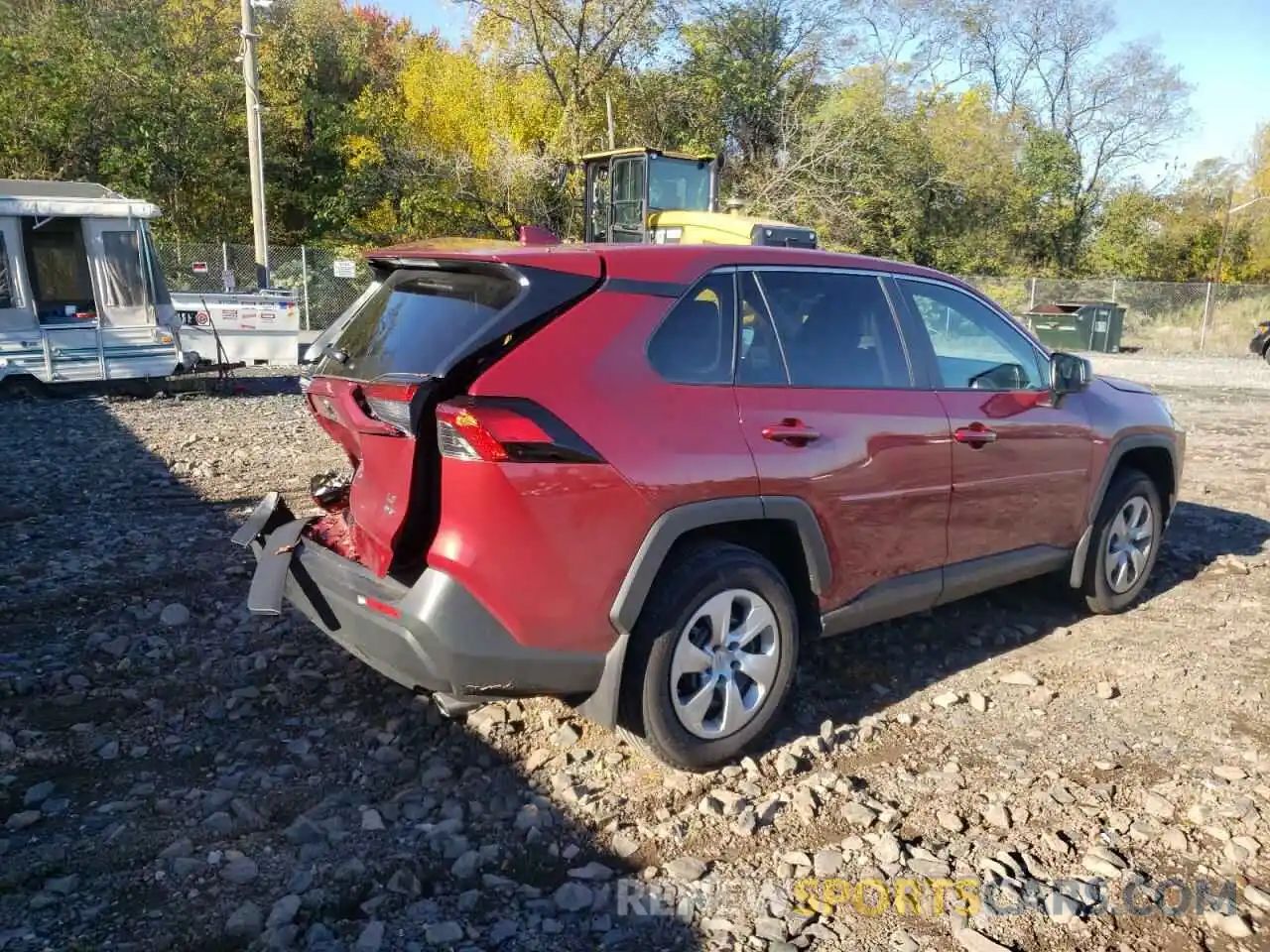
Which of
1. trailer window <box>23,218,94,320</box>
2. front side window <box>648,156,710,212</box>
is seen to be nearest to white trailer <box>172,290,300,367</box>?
trailer window <box>23,218,94,320</box>

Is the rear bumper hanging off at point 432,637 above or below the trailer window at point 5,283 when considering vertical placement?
below

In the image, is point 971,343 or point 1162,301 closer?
point 971,343

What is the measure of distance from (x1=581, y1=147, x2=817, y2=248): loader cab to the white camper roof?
691 cm

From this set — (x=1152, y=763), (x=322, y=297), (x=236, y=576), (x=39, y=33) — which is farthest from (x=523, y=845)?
(x=39, y=33)

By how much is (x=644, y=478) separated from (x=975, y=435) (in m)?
1.87

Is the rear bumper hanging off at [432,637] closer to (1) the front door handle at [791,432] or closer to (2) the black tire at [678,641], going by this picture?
(2) the black tire at [678,641]

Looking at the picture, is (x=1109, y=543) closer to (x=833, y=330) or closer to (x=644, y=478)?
(x=833, y=330)

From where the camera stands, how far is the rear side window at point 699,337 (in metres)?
3.39

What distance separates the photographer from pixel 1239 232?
42.1 meters

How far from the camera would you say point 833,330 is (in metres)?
4.01

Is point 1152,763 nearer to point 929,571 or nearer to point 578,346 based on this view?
point 929,571

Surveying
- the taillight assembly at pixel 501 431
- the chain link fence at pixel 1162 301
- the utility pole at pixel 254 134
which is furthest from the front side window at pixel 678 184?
the chain link fence at pixel 1162 301

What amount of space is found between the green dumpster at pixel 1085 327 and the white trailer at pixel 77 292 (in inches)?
875

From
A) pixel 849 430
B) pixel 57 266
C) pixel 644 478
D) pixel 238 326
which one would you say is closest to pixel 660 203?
pixel 238 326
